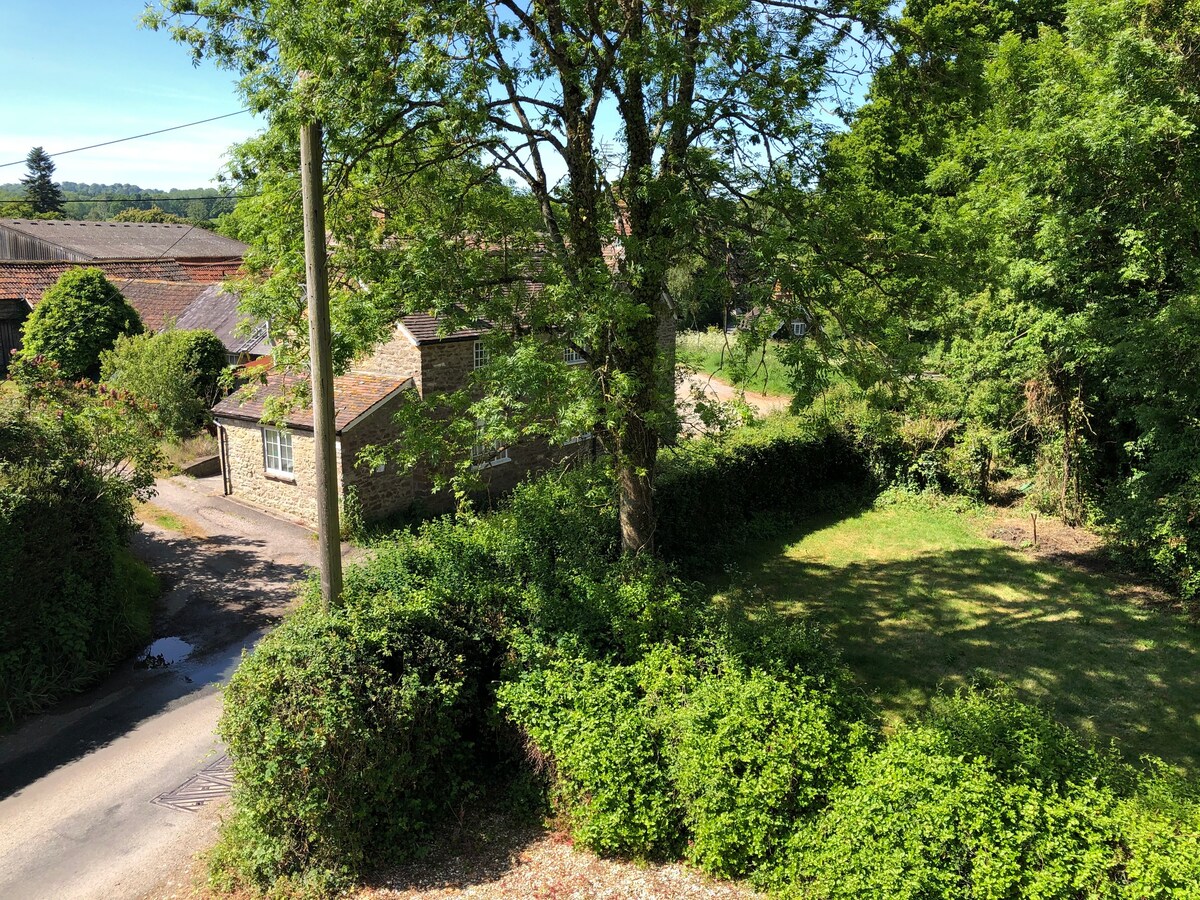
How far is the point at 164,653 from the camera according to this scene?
1308cm

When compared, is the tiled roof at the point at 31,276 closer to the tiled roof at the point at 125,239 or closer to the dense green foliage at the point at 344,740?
the tiled roof at the point at 125,239

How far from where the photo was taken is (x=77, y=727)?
10805mm

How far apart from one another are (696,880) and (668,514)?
984cm

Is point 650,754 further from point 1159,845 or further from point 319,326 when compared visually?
point 319,326

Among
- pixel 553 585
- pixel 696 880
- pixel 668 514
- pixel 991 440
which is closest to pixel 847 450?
pixel 991 440

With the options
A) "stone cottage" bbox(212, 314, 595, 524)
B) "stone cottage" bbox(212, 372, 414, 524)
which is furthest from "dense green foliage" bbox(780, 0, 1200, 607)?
"stone cottage" bbox(212, 372, 414, 524)

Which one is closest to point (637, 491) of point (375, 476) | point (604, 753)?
point (604, 753)

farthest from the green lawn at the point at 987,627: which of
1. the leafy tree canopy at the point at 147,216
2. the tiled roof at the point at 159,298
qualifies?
the leafy tree canopy at the point at 147,216

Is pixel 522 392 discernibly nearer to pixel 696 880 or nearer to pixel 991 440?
pixel 696 880

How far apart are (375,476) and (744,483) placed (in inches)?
363

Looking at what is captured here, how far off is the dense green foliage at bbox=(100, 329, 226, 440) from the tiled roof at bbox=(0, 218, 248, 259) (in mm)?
22814

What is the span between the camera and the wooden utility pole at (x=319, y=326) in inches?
315

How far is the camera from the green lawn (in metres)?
11.2

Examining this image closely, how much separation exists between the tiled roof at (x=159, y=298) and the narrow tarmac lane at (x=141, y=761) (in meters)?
17.5
